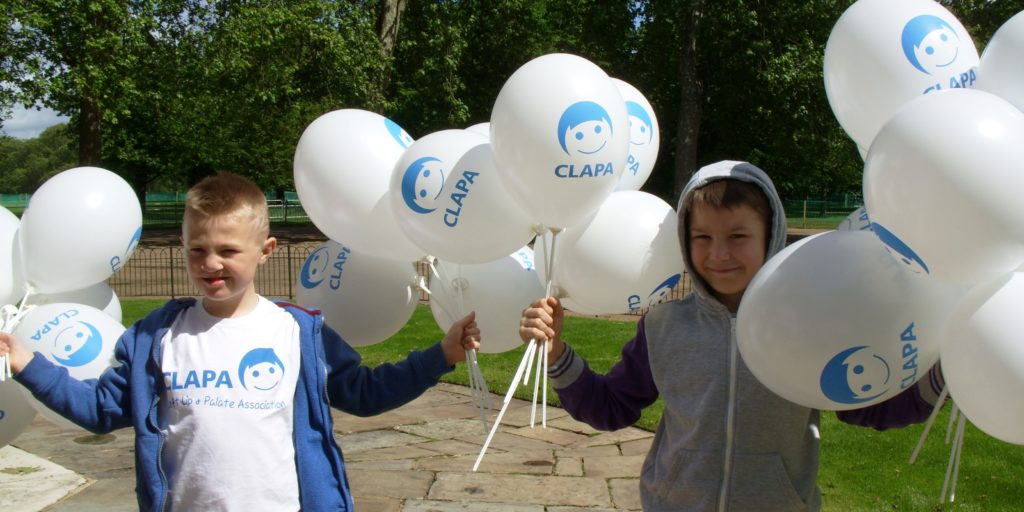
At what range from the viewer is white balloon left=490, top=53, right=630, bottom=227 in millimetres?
2135

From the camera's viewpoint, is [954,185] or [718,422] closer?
[954,185]

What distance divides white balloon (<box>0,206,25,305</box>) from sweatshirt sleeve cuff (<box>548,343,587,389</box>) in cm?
169

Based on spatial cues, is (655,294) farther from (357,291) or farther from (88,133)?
(88,133)

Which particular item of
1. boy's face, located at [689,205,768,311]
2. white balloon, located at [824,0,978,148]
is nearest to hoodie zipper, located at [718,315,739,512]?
boy's face, located at [689,205,768,311]

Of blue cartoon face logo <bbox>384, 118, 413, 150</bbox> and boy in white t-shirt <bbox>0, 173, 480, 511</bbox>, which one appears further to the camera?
blue cartoon face logo <bbox>384, 118, 413, 150</bbox>

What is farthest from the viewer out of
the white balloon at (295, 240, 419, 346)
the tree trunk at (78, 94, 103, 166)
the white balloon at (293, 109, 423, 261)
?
the tree trunk at (78, 94, 103, 166)

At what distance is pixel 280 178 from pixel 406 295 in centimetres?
3303

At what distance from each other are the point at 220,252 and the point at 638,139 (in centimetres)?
137

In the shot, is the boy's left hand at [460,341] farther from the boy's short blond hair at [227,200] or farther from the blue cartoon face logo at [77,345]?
the blue cartoon face logo at [77,345]

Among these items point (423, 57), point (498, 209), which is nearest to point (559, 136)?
point (498, 209)

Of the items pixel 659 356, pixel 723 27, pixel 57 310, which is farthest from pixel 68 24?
pixel 659 356

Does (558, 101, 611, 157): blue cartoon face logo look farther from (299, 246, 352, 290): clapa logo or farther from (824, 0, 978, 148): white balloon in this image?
(299, 246, 352, 290): clapa logo

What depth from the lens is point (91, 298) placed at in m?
2.81

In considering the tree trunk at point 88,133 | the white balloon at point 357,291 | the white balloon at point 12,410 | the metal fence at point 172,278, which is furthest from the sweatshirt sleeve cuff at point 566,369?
the tree trunk at point 88,133
